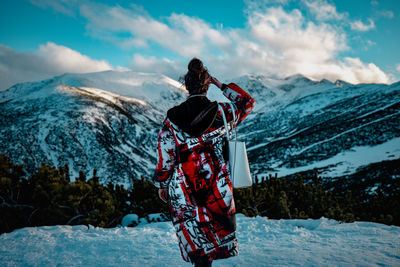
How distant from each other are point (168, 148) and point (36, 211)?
22.0 feet

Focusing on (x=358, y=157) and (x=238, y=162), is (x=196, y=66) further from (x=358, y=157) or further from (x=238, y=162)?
(x=358, y=157)

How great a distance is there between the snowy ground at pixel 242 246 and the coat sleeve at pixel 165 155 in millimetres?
2168

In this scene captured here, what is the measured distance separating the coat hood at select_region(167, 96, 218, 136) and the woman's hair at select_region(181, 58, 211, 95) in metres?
0.14

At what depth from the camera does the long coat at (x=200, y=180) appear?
2072 mm

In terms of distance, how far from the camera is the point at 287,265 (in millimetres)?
3234

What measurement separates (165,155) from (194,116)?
20.2 inches

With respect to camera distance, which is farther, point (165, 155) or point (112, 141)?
point (112, 141)

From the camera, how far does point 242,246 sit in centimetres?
430

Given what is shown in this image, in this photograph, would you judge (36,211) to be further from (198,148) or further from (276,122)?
(276,122)

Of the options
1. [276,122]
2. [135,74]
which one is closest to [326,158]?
[276,122]

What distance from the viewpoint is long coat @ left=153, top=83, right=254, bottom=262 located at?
2072 mm

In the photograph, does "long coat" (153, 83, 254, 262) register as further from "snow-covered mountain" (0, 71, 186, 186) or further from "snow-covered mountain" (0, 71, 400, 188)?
"snow-covered mountain" (0, 71, 186, 186)

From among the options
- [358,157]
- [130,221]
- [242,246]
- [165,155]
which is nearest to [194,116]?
[165,155]

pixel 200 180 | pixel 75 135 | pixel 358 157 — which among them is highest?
pixel 75 135
